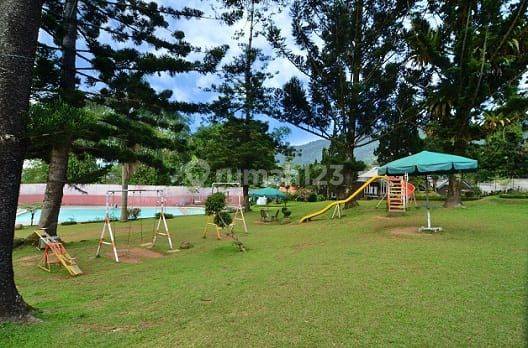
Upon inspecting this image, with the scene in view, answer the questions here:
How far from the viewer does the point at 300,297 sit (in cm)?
373

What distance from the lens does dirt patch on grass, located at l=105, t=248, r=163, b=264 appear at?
23.8 feet

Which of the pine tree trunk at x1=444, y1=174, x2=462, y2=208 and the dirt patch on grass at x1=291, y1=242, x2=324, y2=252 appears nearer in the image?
the dirt patch on grass at x1=291, y1=242, x2=324, y2=252

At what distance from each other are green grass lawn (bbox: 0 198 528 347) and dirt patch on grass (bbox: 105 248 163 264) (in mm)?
329

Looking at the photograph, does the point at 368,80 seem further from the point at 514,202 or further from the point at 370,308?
the point at 370,308

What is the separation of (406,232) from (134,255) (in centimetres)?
573

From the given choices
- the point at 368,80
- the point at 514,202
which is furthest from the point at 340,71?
the point at 514,202

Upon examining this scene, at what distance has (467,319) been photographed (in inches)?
116

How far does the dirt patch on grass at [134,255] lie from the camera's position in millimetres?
7239

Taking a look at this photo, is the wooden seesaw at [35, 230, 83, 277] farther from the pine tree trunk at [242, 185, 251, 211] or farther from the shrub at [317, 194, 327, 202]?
the shrub at [317, 194, 327, 202]

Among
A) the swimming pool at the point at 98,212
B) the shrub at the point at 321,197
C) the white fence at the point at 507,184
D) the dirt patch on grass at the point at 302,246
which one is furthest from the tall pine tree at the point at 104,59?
the white fence at the point at 507,184

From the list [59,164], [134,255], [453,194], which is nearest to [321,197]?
[453,194]

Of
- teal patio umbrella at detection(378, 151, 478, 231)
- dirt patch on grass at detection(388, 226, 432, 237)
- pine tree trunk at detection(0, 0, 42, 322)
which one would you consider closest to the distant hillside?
dirt patch on grass at detection(388, 226, 432, 237)

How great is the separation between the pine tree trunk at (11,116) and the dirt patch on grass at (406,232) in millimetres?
6636

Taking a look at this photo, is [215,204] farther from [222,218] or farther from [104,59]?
[104,59]
